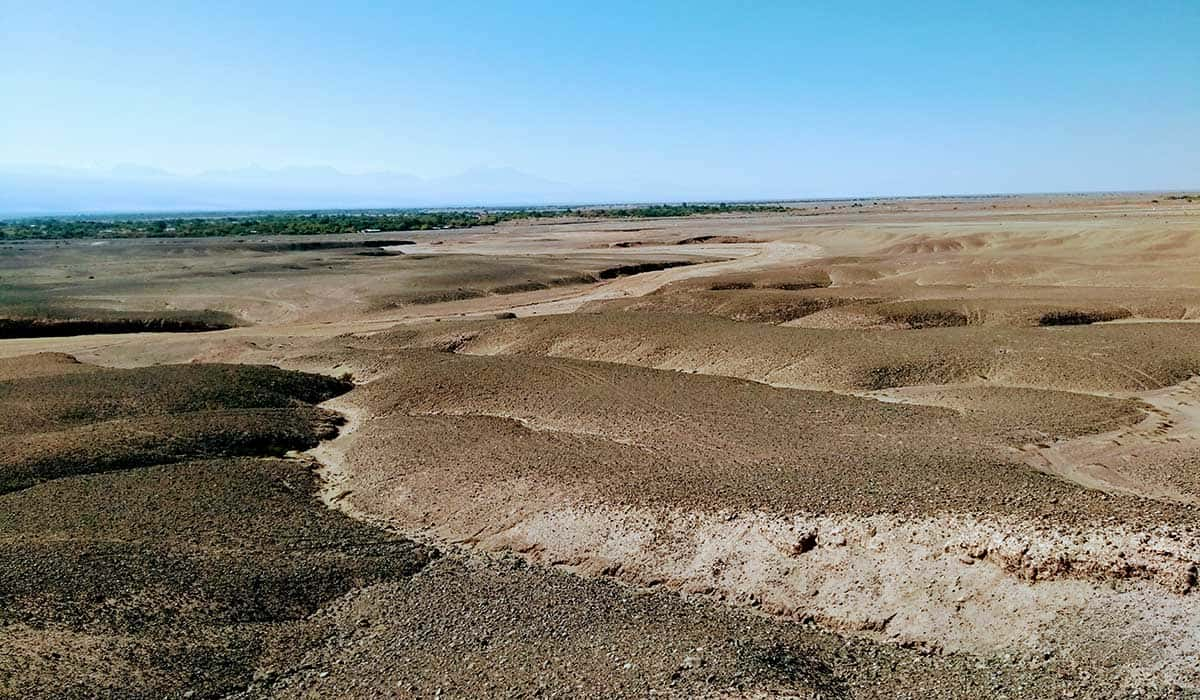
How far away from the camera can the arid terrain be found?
34.9ft

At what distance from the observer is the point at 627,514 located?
1484cm

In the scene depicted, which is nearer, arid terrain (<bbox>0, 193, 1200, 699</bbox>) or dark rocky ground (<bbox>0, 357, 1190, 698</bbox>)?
dark rocky ground (<bbox>0, 357, 1190, 698</bbox>)

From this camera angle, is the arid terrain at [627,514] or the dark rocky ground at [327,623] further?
the arid terrain at [627,514]

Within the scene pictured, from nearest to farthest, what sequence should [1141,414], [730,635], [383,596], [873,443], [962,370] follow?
[730,635] → [383,596] → [873,443] → [1141,414] → [962,370]

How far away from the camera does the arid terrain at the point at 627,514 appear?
10.6 m

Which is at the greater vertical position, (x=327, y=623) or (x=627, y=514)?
(x=627, y=514)

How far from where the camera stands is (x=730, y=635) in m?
11.4

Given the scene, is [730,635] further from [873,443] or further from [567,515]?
[873,443]

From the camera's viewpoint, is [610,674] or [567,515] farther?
[567,515]

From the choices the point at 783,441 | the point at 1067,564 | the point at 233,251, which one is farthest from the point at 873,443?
the point at 233,251

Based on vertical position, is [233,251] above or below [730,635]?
above

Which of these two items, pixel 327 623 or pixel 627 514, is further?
pixel 627 514

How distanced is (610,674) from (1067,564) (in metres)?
6.82

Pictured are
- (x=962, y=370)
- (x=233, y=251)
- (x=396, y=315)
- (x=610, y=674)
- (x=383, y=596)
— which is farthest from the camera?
(x=233, y=251)
